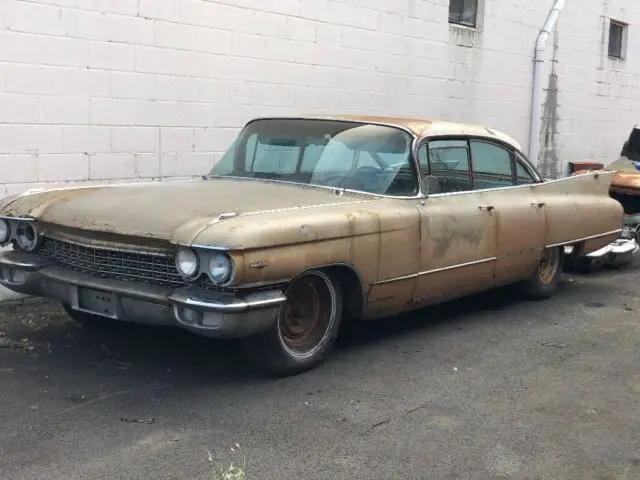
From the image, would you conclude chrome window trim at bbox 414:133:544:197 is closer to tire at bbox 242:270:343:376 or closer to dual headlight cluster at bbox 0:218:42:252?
tire at bbox 242:270:343:376

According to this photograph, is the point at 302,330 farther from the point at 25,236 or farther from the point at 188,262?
the point at 25,236

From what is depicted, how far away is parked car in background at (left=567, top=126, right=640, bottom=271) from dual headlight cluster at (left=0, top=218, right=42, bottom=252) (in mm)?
4690

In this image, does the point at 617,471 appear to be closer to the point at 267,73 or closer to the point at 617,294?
the point at 617,294

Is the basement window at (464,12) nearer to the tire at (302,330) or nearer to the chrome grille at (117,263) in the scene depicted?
the tire at (302,330)

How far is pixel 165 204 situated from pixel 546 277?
3851 millimetres

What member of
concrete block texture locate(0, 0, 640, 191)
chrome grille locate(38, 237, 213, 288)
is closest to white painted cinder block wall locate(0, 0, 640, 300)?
concrete block texture locate(0, 0, 640, 191)

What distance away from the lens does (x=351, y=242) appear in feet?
16.0

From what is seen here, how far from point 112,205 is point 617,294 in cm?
501

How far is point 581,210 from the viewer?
7086 mm

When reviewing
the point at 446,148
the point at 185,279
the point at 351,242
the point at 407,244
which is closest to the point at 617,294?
the point at 446,148

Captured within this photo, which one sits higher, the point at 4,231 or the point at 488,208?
the point at 488,208

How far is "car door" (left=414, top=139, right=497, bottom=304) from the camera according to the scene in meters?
5.50

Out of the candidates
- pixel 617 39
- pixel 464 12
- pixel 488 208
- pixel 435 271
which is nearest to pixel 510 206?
pixel 488 208

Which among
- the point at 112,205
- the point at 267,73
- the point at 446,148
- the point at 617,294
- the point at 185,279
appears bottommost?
the point at 617,294
